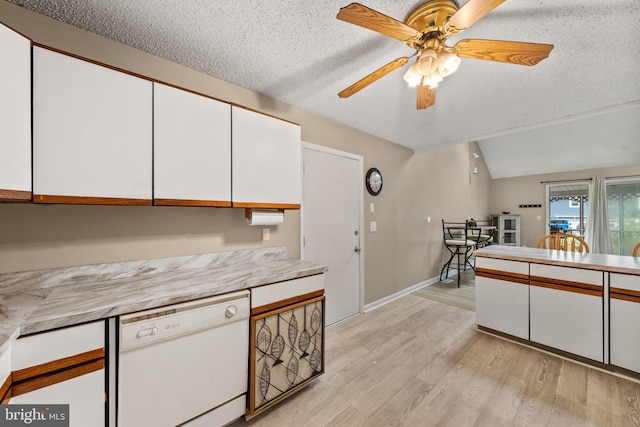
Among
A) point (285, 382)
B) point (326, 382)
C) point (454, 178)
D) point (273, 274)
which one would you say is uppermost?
point (454, 178)

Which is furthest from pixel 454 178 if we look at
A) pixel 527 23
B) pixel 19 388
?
pixel 19 388

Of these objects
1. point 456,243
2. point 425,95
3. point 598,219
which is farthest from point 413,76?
point 598,219

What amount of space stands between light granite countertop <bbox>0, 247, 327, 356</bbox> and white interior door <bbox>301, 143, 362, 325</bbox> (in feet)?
2.49

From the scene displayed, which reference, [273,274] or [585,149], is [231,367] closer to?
[273,274]

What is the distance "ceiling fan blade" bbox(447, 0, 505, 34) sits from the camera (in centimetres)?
107

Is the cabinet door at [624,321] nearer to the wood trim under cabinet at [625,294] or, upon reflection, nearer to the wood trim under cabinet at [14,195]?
the wood trim under cabinet at [625,294]

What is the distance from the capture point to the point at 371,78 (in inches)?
63.8

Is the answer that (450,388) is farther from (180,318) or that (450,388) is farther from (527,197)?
(527,197)

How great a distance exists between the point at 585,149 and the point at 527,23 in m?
6.25

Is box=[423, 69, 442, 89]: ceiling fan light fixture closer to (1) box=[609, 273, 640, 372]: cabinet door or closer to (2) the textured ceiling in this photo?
(2) the textured ceiling

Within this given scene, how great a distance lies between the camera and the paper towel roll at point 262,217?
205cm

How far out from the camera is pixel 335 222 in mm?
2955

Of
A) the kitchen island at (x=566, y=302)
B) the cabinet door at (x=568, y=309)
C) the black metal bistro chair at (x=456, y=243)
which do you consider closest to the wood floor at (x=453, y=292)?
the black metal bistro chair at (x=456, y=243)

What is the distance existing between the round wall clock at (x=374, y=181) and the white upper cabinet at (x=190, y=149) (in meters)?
2.03
